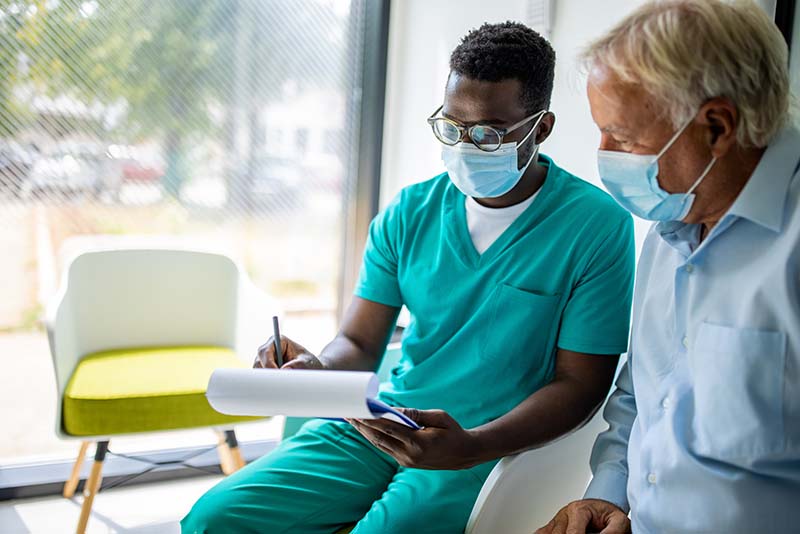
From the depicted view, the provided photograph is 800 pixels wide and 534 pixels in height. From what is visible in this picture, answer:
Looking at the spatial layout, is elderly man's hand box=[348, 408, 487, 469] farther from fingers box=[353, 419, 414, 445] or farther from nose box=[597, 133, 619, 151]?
nose box=[597, 133, 619, 151]

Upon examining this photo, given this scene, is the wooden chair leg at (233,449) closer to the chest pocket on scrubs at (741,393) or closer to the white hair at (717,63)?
the chest pocket on scrubs at (741,393)

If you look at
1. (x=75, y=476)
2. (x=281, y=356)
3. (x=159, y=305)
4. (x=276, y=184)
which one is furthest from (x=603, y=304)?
(x=75, y=476)

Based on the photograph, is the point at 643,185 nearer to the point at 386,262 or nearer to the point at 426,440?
the point at 426,440

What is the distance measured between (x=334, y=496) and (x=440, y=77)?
5.06 feet

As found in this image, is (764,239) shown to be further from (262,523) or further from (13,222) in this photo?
(13,222)

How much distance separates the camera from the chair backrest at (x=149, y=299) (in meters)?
2.23

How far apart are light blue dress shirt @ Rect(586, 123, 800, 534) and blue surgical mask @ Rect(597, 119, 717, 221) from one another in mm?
57

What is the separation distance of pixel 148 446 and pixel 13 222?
33.4 inches

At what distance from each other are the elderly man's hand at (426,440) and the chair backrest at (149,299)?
1245 mm

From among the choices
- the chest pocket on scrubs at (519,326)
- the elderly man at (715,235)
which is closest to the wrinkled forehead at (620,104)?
the elderly man at (715,235)

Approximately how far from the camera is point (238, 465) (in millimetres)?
2205

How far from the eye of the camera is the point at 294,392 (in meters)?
1.06

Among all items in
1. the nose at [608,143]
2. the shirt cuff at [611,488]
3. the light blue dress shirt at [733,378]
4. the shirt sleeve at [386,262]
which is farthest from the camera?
the shirt sleeve at [386,262]

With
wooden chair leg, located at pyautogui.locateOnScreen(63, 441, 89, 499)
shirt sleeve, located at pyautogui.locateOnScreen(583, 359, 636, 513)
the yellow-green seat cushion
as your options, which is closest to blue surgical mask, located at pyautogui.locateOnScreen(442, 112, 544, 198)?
shirt sleeve, located at pyautogui.locateOnScreen(583, 359, 636, 513)
